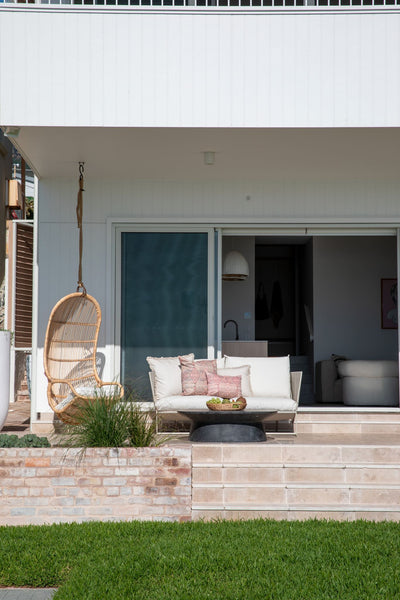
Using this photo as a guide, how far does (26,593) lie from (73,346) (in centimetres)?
447

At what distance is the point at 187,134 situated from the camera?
6.67m

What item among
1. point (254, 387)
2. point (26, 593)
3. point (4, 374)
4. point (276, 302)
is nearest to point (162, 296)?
point (254, 387)

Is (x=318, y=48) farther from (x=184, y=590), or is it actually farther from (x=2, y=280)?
(x=2, y=280)

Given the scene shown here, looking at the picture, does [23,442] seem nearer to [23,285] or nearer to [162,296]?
[162,296]

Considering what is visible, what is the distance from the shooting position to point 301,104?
647 cm

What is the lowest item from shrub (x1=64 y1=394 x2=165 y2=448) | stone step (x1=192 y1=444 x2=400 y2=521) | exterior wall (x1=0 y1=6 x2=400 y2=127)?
stone step (x1=192 y1=444 x2=400 y2=521)

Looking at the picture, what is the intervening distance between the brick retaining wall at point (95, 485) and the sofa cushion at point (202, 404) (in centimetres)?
199

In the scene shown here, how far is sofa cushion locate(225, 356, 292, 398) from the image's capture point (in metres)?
7.90

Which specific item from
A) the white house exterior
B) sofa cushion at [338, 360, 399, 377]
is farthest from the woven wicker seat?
sofa cushion at [338, 360, 399, 377]

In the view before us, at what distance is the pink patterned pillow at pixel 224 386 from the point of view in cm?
764

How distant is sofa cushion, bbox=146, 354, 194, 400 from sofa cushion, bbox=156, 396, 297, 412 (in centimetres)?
35

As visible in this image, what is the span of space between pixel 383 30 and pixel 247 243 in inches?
208

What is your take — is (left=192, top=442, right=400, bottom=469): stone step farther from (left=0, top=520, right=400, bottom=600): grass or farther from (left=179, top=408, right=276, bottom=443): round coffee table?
(left=0, top=520, right=400, bottom=600): grass

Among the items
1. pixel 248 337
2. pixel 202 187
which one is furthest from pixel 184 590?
pixel 248 337
